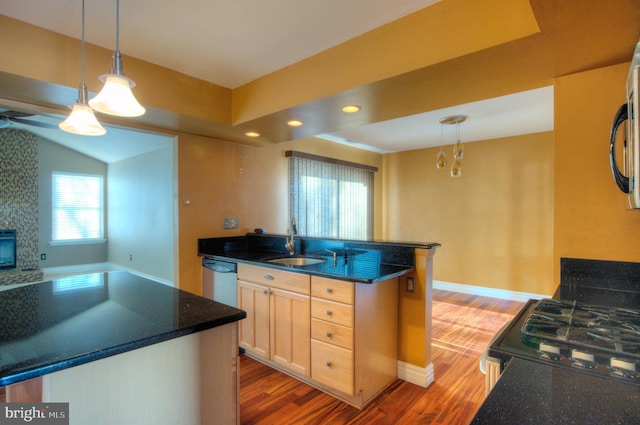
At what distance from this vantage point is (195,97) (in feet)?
8.60

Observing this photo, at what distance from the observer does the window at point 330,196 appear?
4395 mm

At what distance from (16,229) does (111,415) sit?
733 cm

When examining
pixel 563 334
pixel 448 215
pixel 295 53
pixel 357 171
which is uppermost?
pixel 295 53

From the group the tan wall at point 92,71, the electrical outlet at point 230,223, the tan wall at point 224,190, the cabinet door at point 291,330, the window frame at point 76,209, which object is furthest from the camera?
the window frame at point 76,209

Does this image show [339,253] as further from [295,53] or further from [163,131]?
[163,131]

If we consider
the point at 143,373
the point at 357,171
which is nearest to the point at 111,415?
the point at 143,373

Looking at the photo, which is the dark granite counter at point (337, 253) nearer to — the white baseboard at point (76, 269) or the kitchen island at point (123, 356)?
the kitchen island at point (123, 356)

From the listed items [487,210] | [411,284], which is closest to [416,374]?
[411,284]

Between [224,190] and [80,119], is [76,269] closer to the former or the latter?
[224,190]

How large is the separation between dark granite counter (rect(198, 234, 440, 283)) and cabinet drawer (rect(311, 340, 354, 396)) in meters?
0.51

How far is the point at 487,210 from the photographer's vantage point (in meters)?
4.82

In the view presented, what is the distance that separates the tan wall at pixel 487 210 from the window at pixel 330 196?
726 mm

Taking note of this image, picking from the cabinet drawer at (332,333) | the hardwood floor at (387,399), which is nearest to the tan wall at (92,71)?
the cabinet drawer at (332,333)

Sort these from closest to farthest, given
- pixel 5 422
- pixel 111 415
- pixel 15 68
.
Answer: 1. pixel 5 422
2. pixel 111 415
3. pixel 15 68
